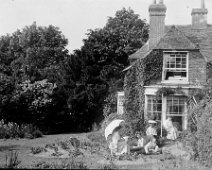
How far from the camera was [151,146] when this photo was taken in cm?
1802

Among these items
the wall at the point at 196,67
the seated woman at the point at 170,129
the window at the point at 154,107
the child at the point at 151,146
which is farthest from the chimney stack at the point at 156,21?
the child at the point at 151,146

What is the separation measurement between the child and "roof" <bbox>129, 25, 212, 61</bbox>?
23.7 ft

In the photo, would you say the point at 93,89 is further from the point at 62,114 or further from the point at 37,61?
the point at 37,61

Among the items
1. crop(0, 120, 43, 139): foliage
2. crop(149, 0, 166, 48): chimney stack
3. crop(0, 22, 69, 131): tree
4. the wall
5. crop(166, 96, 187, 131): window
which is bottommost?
crop(0, 120, 43, 139): foliage

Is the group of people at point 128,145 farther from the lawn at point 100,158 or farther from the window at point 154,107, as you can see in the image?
the window at point 154,107

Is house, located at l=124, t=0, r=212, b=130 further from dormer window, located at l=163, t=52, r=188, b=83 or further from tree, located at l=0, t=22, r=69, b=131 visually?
tree, located at l=0, t=22, r=69, b=131

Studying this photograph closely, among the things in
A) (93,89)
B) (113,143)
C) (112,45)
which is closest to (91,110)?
(93,89)

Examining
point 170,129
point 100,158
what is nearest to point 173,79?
point 170,129

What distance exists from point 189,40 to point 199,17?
19.3 feet

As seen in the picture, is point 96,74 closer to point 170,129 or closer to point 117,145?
point 170,129

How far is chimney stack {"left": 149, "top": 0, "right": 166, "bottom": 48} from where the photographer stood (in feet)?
86.3

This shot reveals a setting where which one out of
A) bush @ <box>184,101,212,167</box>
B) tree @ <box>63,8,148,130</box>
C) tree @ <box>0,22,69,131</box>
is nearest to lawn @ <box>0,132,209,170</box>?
bush @ <box>184,101,212,167</box>

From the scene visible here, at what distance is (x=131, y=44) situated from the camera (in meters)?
42.5

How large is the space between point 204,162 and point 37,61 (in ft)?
123
